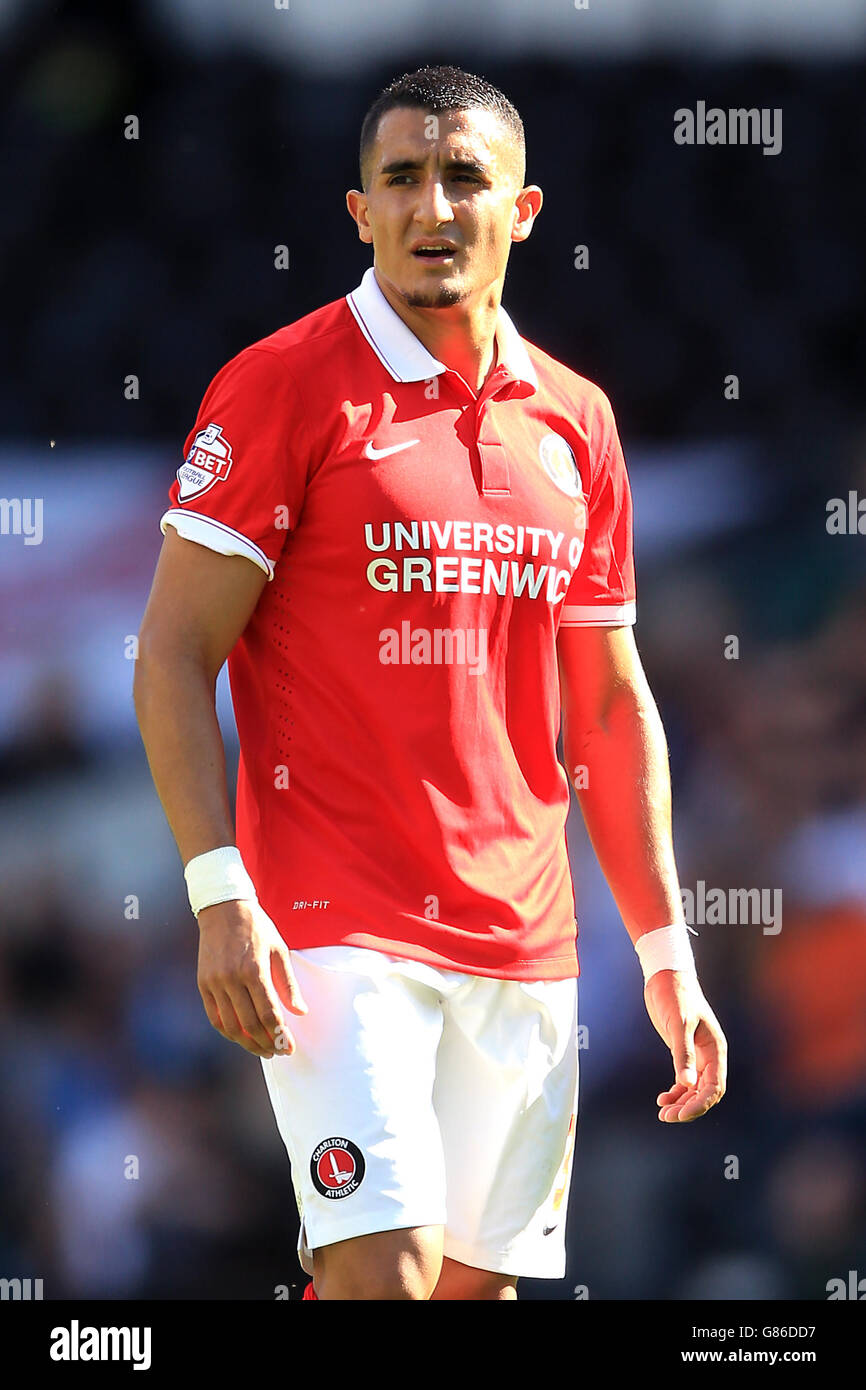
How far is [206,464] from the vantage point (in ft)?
8.67

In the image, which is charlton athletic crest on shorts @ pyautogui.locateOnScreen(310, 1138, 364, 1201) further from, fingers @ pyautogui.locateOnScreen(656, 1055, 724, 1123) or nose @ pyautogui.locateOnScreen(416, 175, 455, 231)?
nose @ pyautogui.locateOnScreen(416, 175, 455, 231)

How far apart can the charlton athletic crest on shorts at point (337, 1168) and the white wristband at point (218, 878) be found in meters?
0.36

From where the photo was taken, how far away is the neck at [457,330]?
9.33 ft

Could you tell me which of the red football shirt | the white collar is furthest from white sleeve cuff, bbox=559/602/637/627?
the white collar

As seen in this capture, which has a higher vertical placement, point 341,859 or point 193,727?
point 193,727

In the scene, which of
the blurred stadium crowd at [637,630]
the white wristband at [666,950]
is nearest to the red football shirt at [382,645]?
the white wristband at [666,950]

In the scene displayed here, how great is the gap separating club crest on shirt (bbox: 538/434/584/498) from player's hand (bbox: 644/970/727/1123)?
0.78 meters

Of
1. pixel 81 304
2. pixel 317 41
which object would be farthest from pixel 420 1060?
pixel 317 41

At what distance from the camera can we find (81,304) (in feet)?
12.3

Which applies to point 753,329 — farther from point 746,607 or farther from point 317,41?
point 317,41

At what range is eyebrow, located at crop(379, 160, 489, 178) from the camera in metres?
2.77

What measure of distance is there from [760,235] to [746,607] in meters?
0.78

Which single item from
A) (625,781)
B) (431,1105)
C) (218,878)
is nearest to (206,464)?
(218,878)

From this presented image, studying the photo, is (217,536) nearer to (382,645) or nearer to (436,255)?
(382,645)
